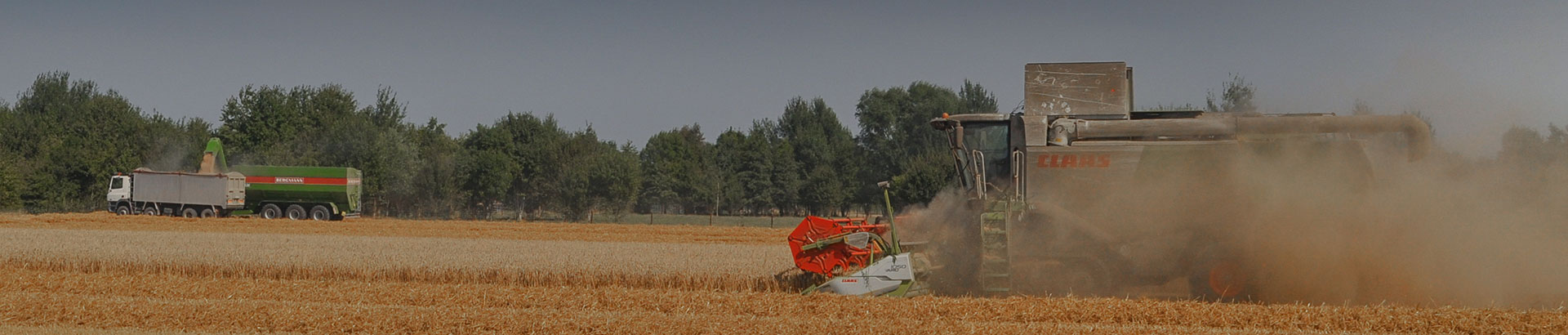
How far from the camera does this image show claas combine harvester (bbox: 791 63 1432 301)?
11859mm

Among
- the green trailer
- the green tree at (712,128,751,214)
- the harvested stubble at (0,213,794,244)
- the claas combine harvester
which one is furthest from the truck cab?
the claas combine harvester

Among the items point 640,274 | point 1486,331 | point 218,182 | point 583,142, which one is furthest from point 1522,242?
point 583,142

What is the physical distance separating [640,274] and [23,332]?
704 centimetres

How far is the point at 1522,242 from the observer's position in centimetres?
1166

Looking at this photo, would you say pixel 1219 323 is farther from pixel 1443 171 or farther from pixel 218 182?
pixel 218 182

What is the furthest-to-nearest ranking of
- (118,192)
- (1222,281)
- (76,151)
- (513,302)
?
(76,151) < (118,192) < (513,302) < (1222,281)

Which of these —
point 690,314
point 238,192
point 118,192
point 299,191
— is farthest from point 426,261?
point 118,192

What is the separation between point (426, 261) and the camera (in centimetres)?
1644

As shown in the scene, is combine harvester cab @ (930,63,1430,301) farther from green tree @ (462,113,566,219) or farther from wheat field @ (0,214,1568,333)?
green tree @ (462,113,566,219)

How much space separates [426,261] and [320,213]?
1062 inches

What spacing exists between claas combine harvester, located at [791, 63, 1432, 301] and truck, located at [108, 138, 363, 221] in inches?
1280

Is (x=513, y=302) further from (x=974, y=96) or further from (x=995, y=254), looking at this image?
(x=974, y=96)

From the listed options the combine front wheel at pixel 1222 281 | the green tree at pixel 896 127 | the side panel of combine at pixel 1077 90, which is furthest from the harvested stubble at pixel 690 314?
the green tree at pixel 896 127

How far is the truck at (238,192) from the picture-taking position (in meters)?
40.1
